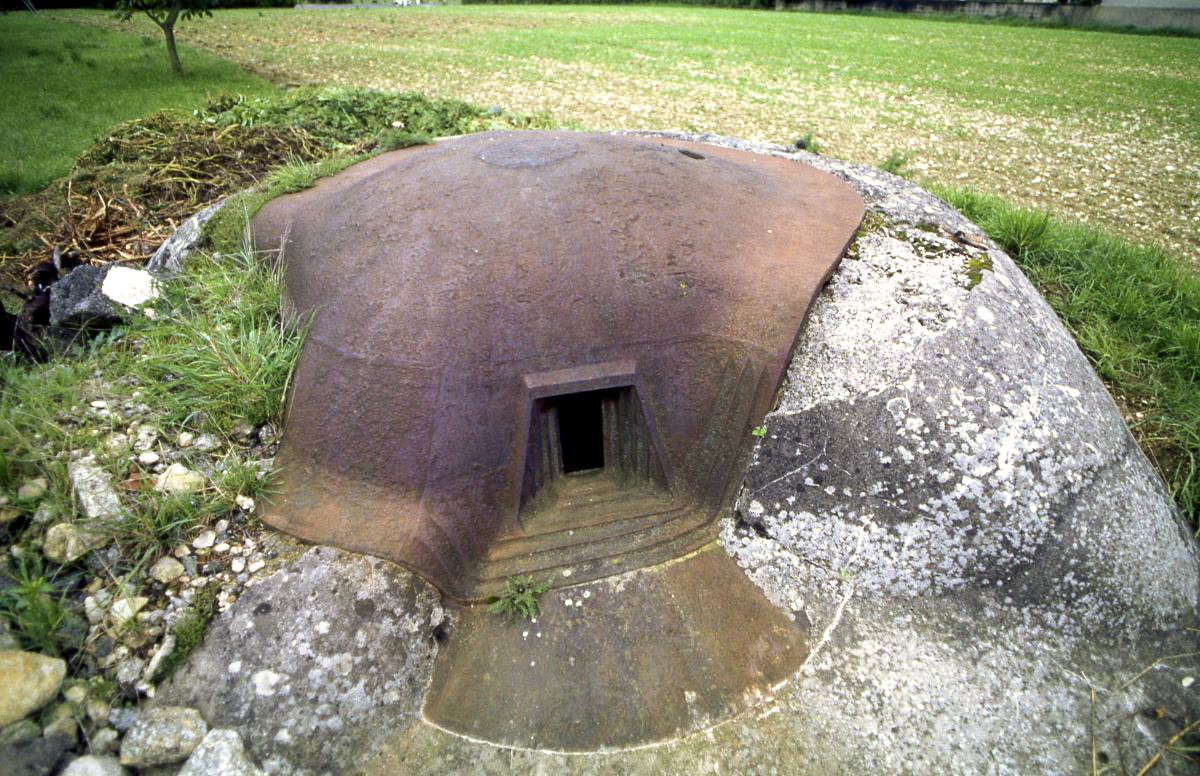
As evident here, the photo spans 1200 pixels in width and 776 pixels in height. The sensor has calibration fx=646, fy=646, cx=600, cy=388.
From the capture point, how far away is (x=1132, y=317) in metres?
2.76

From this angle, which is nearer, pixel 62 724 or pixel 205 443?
pixel 62 724

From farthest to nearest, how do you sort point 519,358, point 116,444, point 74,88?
point 74,88 < point 116,444 < point 519,358

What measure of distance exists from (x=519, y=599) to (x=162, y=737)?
0.83 meters

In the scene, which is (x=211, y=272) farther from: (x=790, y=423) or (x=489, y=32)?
(x=489, y=32)

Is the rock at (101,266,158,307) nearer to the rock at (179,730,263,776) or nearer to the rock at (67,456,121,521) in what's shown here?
the rock at (67,456,121,521)

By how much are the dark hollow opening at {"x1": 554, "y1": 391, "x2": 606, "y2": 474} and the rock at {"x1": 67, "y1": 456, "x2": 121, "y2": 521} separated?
1.22m

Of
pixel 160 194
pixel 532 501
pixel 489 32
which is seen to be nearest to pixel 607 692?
pixel 532 501

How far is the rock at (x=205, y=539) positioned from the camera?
173 centimetres

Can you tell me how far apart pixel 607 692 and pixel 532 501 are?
54 centimetres

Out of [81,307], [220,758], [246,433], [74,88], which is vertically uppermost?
[74,88]

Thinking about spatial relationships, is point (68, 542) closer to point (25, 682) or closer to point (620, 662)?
point (25, 682)

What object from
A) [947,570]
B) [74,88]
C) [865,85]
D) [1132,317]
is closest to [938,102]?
[865,85]

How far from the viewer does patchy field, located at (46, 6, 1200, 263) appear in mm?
6715

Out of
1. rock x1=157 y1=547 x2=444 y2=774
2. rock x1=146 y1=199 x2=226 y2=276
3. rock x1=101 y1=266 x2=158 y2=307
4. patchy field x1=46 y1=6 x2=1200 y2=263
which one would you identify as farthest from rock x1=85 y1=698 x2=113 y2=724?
patchy field x1=46 y1=6 x2=1200 y2=263
